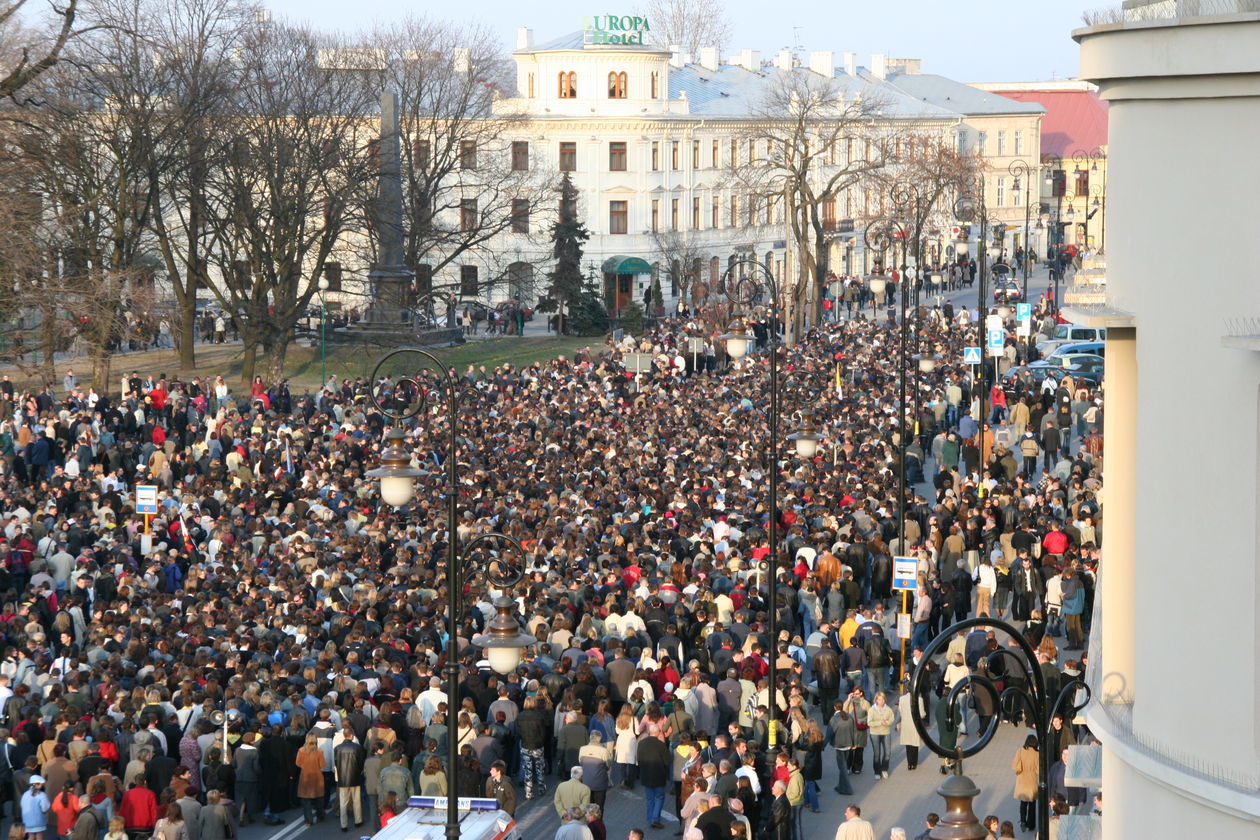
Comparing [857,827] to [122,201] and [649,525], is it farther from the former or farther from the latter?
[122,201]

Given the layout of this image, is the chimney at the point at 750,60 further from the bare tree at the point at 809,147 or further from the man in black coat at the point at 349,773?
the man in black coat at the point at 349,773

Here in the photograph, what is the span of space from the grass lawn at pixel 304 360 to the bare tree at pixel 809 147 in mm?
9158

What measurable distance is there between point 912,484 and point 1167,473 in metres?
27.6

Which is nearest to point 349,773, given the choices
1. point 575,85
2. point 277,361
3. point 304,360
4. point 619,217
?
point 277,361

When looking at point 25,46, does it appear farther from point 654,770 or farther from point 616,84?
point 616,84

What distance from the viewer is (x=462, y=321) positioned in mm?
67562

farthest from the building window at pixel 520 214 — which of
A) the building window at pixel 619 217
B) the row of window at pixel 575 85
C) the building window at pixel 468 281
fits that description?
the row of window at pixel 575 85

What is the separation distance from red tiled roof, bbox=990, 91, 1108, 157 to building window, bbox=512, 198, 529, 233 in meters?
60.5

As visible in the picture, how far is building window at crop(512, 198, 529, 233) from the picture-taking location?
64875 millimetres

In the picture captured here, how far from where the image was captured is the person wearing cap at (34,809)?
17.0m

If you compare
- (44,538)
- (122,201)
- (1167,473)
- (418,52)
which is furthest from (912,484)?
(418,52)

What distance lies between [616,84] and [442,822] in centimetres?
6705

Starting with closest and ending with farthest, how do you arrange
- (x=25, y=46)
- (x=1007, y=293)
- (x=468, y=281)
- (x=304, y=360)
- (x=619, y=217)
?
1. (x=25, y=46)
2. (x=304, y=360)
3. (x=468, y=281)
4. (x=1007, y=293)
5. (x=619, y=217)

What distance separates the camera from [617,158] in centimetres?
8056
